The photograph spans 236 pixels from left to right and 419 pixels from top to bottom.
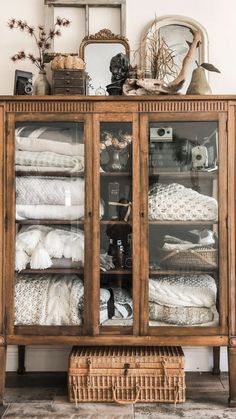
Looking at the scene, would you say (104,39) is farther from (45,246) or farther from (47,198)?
(45,246)

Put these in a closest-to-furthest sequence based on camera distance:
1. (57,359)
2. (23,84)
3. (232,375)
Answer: (232,375)
(23,84)
(57,359)

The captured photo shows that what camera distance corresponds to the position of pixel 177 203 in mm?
2561

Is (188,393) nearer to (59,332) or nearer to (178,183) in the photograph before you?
(59,332)

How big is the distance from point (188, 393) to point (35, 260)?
4.10ft

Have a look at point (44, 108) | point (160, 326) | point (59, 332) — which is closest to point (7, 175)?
point (44, 108)

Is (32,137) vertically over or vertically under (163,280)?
over

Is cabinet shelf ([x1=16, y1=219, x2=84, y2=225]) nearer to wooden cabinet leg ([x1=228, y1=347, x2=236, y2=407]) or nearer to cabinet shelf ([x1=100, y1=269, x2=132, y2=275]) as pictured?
cabinet shelf ([x1=100, y1=269, x2=132, y2=275])

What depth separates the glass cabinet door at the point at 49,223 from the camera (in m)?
2.54

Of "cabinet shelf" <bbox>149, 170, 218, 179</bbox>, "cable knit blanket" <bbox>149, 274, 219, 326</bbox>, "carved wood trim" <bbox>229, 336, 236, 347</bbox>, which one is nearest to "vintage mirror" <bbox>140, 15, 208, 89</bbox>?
"cabinet shelf" <bbox>149, 170, 218, 179</bbox>

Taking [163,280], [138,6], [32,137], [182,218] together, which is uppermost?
[138,6]

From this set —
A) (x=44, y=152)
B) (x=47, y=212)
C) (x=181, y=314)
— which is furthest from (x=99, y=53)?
(x=181, y=314)

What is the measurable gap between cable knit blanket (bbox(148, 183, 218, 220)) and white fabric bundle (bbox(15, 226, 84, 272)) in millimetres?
466

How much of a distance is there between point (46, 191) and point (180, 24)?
4.85 ft

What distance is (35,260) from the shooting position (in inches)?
100
